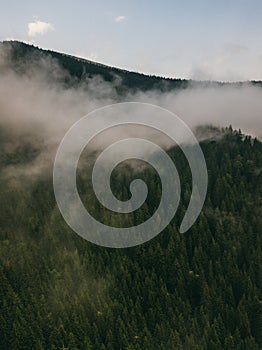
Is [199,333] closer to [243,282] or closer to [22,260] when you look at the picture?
[243,282]

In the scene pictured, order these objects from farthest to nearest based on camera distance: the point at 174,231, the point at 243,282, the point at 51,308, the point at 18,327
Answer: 1. the point at 174,231
2. the point at 243,282
3. the point at 51,308
4. the point at 18,327

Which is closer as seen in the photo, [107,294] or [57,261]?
[107,294]

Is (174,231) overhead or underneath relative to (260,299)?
overhead

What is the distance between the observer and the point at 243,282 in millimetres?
172625

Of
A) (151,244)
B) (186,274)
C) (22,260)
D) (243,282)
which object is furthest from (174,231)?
(22,260)

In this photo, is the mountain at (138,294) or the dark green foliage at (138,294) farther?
the dark green foliage at (138,294)

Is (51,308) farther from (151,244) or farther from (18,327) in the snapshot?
(151,244)

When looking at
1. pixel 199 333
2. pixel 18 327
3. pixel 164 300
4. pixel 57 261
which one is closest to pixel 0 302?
pixel 18 327

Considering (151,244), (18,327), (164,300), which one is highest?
(151,244)

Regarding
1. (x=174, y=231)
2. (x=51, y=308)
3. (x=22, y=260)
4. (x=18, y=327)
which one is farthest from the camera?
(x=174, y=231)

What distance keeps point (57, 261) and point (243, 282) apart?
75.1m

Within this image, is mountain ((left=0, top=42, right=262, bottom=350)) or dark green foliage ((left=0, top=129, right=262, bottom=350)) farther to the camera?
dark green foliage ((left=0, top=129, right=262, bottom=350))

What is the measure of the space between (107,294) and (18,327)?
3584 cm

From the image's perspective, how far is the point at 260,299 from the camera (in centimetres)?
16600
